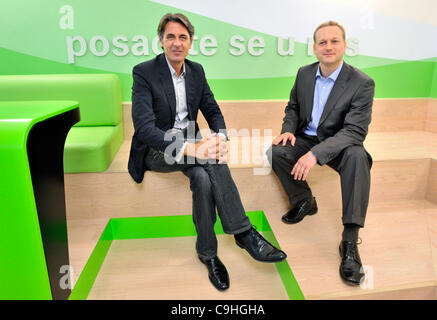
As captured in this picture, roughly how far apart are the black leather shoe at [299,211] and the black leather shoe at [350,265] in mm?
429

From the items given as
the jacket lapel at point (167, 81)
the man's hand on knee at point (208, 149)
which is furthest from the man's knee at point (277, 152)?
the jacket lapel at point (167, 81)

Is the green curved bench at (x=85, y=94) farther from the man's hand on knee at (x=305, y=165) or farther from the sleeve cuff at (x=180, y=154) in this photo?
the man's hand on knee at (x=305, y=165)

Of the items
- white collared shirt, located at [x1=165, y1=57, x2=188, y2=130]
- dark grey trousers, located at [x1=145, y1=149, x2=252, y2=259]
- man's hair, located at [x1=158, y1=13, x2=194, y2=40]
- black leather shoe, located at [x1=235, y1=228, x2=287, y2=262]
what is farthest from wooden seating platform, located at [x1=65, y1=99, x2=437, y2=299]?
man's hair, located at [x1=158, y1=13, x2=194, y2=40]

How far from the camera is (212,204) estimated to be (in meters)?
1.83

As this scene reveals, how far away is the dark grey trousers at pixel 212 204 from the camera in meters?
1.78

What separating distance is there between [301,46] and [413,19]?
1229 mm

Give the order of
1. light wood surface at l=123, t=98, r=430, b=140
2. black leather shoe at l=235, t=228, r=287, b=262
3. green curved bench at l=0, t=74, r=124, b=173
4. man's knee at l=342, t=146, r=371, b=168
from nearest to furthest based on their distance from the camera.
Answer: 1. black leather shoe at l=235, t=228, r=287, b=262
2. man's knee at l=342, t=146, r=371, b=168
3. green curved bench at l=0, t=74, r=124, b=173
4. light wood surface at l=123, t=98, r=430, b=140

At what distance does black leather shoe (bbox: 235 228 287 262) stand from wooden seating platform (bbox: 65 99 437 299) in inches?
4.9

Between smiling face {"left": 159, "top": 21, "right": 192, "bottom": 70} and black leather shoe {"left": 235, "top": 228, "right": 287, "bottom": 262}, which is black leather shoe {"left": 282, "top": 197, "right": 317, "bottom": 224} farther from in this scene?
smiling face {"left": 159, "top": 21, "right": 192, "bottom": 70}

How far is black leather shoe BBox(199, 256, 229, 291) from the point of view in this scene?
68.1 inches

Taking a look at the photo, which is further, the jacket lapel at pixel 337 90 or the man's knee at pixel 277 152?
the man's knee at pixel 277 152

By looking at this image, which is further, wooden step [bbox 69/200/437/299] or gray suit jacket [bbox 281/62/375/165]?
gray suit jacket [bbox 281/62/375/165]

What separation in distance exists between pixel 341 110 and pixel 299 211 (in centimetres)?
73

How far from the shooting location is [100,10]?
286 centimetres
